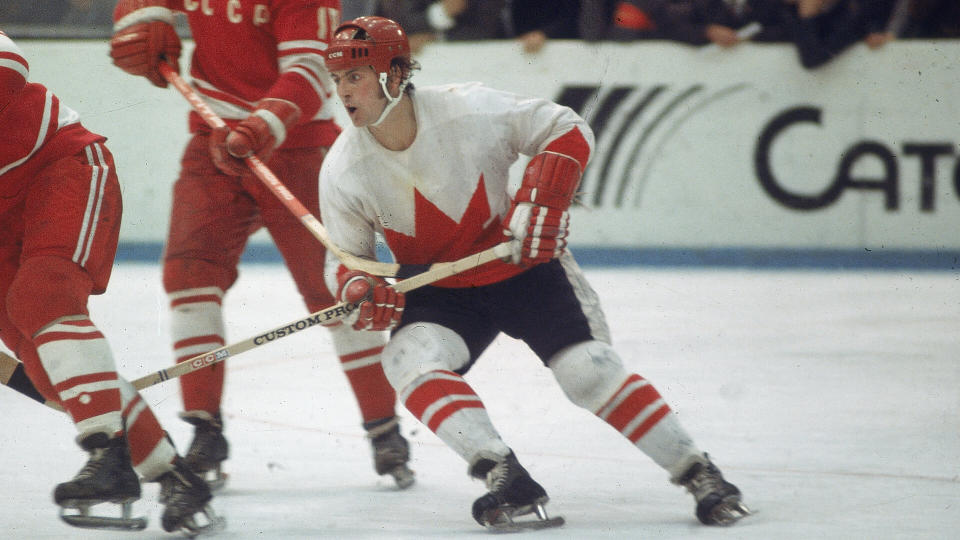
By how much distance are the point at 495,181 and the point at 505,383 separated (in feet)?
4.79

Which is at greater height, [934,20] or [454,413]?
[934,20]

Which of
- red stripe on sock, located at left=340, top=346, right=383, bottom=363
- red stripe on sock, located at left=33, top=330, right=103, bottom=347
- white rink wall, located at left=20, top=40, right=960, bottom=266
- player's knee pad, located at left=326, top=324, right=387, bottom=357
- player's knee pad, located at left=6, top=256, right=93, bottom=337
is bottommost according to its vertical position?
white rink wall, located at left=20, top=40, right=960, bottom=266

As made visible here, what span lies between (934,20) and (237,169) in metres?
4.81

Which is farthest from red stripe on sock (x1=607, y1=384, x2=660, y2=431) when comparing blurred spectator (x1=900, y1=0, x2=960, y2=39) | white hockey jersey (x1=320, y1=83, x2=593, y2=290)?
blurred spectator (x1=900, y1=0, x2=960, y2=39)

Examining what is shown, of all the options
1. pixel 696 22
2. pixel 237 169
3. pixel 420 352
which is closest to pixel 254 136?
pixel 237 169

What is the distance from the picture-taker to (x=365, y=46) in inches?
108

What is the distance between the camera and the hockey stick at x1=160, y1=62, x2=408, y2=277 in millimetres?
2828

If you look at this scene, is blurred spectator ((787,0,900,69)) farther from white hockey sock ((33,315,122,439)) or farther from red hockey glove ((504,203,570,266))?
white hockey sock ((33,315,122,439))

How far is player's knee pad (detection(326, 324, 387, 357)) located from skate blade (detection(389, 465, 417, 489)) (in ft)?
1.08

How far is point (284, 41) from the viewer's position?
3.25 meters

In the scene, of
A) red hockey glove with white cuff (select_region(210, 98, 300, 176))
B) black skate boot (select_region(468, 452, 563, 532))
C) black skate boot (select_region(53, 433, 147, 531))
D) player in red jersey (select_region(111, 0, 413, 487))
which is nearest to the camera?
black skate boot (select_region(53, 433, 147, 531))

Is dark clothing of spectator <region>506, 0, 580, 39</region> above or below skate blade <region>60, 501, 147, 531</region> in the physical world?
above

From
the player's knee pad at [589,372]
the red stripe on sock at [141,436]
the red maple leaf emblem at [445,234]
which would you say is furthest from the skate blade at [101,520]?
the player's knee pad at [589,372]

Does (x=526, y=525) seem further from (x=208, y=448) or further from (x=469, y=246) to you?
(x=208, y=448)
